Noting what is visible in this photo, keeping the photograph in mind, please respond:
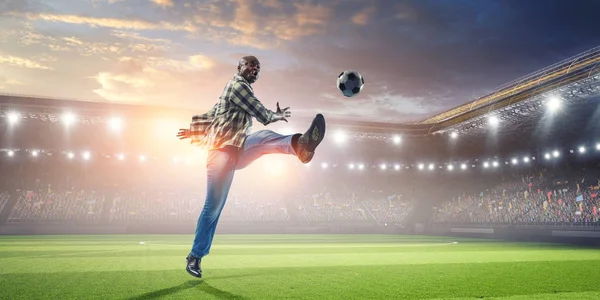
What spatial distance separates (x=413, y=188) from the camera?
3616cm

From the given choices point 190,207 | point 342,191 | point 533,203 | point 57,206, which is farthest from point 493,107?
point 57,206

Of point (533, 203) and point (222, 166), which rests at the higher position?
point (533, 203)

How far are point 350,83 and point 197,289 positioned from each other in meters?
4.42

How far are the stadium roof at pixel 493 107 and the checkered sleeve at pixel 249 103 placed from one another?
46.1 ft

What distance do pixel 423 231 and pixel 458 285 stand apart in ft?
85.2

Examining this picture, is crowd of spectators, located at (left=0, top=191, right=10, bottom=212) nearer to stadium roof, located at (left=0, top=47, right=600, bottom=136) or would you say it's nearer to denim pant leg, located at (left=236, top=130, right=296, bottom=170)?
stadium roof, located at (left=0, top=47, right=600, bottom=136)

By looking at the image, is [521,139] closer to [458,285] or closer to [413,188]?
[413,188]

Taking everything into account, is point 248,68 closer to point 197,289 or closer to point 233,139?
point 233,139

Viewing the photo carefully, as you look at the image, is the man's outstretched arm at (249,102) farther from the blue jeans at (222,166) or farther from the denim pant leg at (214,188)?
the denim pant leg at (214,188)

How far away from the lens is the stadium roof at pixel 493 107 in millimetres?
15430

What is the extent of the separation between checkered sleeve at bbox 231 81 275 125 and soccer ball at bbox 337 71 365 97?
351 centimetres

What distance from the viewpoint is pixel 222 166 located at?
4.04 metres

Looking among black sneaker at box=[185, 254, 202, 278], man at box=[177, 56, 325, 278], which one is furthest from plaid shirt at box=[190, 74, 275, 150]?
black sneaker at box=[185, 254, 202, 278]

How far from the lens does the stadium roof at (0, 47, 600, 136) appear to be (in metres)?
15.4
